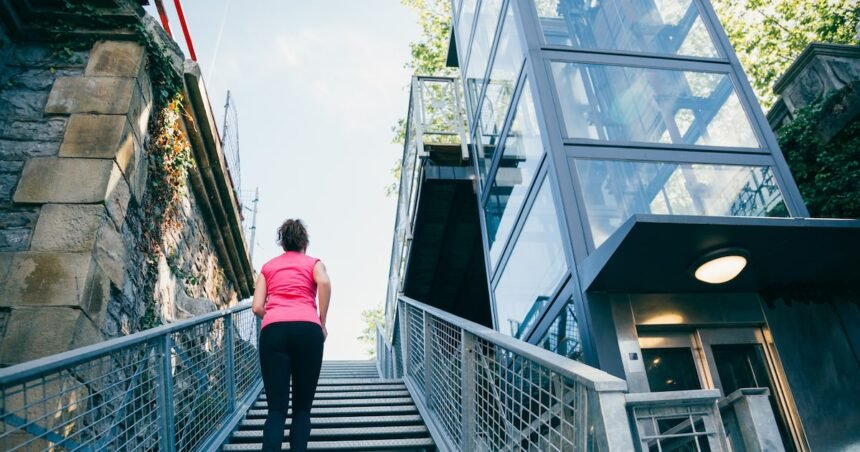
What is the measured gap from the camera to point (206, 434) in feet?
12.7

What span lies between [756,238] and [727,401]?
2.29 m

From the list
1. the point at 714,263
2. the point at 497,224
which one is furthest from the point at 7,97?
the point at 714,263

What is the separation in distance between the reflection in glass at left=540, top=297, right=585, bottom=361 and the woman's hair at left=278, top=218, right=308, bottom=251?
1979 mm

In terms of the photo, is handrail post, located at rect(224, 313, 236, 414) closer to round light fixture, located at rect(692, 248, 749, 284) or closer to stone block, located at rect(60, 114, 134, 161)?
stone block, located at rect(60, 114, 134, 161)

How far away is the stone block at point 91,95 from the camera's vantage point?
13.8 ft

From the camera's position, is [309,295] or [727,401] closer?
[727,401]

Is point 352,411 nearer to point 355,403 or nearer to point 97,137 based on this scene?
point 355,403

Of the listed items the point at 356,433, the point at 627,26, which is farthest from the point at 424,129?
the point at 356,433

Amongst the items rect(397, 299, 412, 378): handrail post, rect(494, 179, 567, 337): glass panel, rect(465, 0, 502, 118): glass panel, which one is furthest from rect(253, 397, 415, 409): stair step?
rect(465, 0, 502, 118): glass panel

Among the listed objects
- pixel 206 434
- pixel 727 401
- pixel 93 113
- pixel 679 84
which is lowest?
pixel 727 401

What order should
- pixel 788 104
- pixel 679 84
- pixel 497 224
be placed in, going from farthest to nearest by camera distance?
pixel 788 104, pixel 497 224, pixel 679 84

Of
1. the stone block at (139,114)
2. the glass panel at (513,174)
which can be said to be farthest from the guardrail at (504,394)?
the stone block at (139,114)

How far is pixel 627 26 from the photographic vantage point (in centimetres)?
573

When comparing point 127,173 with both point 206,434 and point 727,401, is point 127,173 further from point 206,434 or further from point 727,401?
point 727,401
